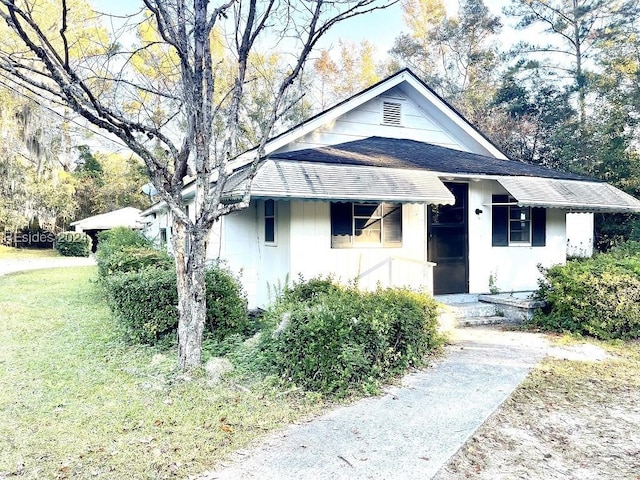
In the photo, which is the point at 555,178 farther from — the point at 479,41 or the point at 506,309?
the point at 479,41

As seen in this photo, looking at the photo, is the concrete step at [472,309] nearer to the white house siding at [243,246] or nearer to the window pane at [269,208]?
the window pane at [269,208]

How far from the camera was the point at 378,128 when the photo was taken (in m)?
12.5

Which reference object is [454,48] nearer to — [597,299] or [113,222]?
Answer: [113,222]

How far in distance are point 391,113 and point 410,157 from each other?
8.39 feet

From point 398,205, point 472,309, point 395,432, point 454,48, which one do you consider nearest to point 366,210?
point 398,205

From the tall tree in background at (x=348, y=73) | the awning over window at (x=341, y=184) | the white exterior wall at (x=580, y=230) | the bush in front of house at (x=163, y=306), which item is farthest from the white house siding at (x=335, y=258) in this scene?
the tall tree in background at (x=348, y=73)

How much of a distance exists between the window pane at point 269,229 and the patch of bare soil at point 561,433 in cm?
601

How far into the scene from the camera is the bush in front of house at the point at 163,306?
7.09 meters

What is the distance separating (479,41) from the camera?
30141mm

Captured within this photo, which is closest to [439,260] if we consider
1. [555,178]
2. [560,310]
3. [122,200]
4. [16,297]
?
[560,310]

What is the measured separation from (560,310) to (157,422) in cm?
763

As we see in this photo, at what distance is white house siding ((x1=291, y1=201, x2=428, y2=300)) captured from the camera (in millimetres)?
9008

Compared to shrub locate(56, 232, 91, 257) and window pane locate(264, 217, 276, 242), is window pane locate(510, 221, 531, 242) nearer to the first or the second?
window pane locate(264, 217, 276, 242)

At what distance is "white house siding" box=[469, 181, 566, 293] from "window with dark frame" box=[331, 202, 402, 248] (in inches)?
85.5
